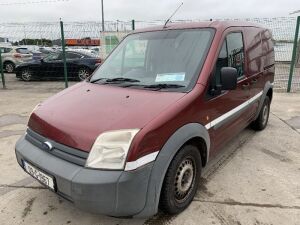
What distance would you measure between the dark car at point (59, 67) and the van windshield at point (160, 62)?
9783 millimetres

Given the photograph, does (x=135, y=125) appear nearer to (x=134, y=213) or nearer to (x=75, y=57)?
(x=134, y=213)

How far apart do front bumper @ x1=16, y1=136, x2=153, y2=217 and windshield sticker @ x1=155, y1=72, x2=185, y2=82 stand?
1104 mm

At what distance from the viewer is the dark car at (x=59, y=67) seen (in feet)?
44.9

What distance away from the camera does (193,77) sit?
3260 mm

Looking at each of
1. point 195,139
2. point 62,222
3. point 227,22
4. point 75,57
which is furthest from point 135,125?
point 75,57

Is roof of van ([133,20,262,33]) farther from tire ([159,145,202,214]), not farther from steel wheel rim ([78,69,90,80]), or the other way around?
steel wheel rim ([78,69,90,80])

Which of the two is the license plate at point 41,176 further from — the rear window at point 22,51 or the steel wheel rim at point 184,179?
the rear window at point 22,51

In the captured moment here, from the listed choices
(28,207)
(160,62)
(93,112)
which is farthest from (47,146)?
(160,62)

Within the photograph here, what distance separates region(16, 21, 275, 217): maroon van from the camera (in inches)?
98.7

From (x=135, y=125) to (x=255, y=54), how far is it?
300 cm

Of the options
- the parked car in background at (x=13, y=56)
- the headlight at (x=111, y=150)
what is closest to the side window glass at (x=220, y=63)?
the headlight at (x=111, y=150)

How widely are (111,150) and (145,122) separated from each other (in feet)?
1.19

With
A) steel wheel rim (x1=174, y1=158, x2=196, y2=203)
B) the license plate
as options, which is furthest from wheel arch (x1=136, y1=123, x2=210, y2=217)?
the license plate

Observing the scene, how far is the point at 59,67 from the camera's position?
1387 cm
